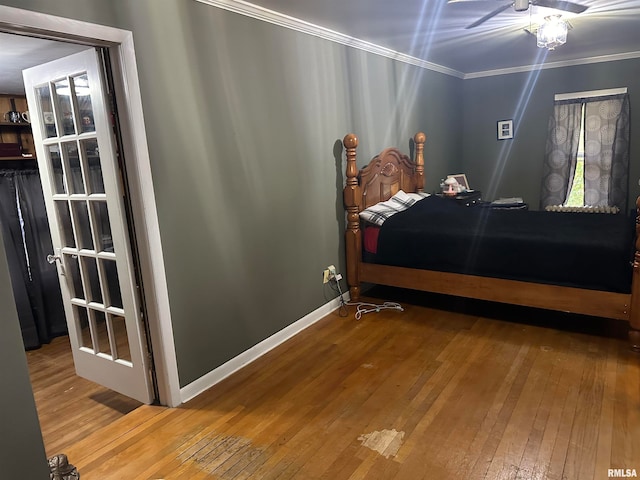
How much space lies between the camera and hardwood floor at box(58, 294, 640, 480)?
194 cm

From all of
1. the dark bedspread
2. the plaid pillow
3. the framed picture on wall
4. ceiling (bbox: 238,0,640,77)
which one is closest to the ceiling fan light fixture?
ceiling (bbox: 238,0,640,77)

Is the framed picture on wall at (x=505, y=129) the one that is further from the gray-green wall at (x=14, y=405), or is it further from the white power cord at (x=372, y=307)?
the gray-green wall at (x=14, y=405)

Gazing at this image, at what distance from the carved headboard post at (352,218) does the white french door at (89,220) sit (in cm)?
189

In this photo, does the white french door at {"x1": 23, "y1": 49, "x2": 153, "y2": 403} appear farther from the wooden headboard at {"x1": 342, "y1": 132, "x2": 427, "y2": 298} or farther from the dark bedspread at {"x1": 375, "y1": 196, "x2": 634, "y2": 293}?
the dark bedspread at {"x1": 375, "y1": 196, "x2": 634, "y2": 293}

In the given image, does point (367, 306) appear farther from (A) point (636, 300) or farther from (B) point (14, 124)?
(B) point (14, 124)

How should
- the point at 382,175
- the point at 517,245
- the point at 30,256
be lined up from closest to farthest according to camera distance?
1. the point at 517,245
2. the point at 30,256
3. the point at 382,175

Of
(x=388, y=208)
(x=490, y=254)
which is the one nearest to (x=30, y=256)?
(x=388, y=208)

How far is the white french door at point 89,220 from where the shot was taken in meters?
2.29

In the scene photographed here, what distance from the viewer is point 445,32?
3.66m

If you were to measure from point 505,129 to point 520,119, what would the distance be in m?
0.20

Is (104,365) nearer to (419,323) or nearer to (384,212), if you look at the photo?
(419,323)

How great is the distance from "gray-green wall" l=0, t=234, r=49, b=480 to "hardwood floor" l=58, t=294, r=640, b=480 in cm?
67

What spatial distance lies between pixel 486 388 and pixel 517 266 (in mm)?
1027

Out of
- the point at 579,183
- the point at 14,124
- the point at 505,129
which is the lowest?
the point at 579,183
